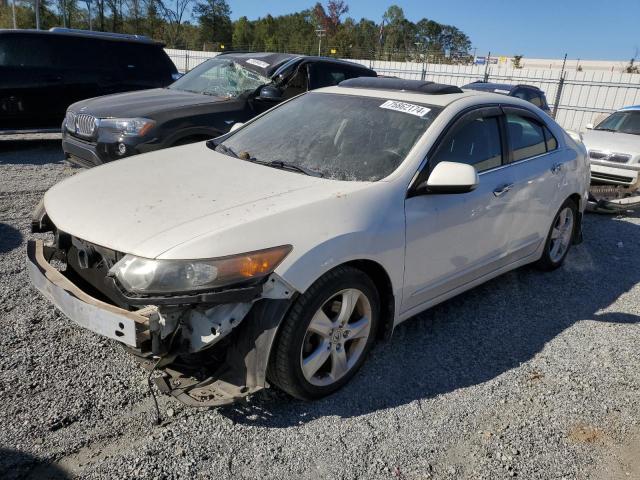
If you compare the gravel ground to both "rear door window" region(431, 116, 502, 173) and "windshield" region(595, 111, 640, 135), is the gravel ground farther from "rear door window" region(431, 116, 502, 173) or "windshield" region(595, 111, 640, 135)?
"windshield" region(595, 111, 640, 135)

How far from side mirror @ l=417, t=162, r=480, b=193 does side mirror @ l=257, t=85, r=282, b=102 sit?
372 centimetres

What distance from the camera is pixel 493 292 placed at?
4406 millimetres

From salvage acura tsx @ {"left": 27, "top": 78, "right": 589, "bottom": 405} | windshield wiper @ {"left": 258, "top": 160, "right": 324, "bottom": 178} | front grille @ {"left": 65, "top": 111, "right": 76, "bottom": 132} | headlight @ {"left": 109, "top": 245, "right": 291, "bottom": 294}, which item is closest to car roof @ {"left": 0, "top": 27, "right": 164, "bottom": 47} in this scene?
front grille @ {"left": 65, "top": 111, "right": 76, "bottom": 132}

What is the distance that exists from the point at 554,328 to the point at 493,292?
2.09 ft

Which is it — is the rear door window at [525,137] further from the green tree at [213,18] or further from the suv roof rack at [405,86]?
the green tree at [213,18]

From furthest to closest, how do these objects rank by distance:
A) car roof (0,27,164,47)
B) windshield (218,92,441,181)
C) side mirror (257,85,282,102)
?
car roof (0,27,164,47)
side mirror (257,85,282,102)
windshield (218,92,441,181)

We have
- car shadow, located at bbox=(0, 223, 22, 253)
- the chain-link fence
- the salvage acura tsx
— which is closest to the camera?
the salvage acura tsx

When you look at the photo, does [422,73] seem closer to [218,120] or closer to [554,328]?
[218,120]

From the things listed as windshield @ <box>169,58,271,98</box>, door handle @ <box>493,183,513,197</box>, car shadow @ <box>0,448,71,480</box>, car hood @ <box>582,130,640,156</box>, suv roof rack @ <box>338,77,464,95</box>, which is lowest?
car shadow @ <box>0,448,71,480</box>

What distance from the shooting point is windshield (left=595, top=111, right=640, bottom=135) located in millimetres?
9234

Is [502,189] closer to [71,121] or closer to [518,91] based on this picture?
[71,121]

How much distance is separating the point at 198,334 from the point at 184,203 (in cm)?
69

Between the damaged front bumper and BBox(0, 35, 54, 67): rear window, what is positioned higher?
BBox(0, 35, 54, 67): rear window

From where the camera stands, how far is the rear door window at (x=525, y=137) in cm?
395
